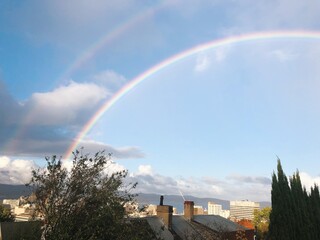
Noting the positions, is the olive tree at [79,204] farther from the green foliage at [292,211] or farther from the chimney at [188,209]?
the chimney at [188,209]

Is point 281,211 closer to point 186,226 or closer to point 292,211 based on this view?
point 292,211

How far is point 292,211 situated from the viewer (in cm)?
3073

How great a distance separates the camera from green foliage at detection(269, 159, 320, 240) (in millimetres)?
29812

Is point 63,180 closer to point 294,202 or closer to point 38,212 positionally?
point 38,212

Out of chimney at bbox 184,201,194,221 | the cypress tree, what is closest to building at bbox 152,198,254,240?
chimney at bbox 184,201,194,221

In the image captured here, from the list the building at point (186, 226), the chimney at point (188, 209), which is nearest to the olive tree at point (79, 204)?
the building at point (186, 226)

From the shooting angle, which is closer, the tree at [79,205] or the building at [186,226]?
the tree at [79,205]

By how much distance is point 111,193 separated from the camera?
17078 millimetres

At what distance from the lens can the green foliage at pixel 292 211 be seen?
29.8 meters

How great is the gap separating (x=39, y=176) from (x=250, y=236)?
41.3 metres

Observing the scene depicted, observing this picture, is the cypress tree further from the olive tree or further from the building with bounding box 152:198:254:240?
the olive tree

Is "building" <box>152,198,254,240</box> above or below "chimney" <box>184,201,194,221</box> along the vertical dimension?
below

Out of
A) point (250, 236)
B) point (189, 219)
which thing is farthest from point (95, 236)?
point (250, 236)

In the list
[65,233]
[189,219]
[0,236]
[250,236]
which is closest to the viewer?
[65,233]
